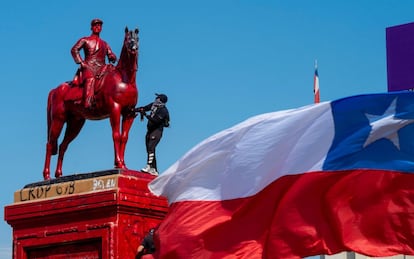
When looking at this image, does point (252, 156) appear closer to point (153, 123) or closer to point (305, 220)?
point (305, 220)

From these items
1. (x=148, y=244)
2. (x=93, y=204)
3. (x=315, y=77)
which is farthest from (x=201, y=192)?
(x=315, y=77)

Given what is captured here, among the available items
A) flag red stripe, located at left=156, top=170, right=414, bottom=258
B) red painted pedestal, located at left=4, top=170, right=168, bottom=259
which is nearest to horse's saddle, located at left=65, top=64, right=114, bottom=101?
red painted pedestal, located at left=4, top=170, right=168, bottom=259

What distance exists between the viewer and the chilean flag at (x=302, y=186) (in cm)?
1120

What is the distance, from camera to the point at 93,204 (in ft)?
51.3

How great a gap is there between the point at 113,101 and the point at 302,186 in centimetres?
542

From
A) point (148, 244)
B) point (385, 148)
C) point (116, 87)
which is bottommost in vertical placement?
point (148, 244)

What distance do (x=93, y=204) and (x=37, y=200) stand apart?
3.98 ft

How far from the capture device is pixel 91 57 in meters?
17.0

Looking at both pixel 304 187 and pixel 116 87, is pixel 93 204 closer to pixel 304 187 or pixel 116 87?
pixel 116 87

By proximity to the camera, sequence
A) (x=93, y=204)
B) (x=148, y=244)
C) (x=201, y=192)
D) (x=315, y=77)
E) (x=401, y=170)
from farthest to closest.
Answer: (x=315, y=77) < (x=93, y=204) < (x=148, y=244) < (x=201, y=192) < (x=401, y=170)

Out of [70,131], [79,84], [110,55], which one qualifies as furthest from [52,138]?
[110,55]

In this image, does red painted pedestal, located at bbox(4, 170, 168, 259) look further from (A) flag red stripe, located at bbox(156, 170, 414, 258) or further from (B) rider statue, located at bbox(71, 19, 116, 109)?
(A) flag red stripe, located at bbox(156, 170, 414, 258)

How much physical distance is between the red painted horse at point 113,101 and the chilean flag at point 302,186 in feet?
13.7

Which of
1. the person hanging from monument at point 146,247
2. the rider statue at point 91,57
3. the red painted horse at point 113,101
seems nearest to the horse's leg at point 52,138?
the red painted horse at point 113,101
